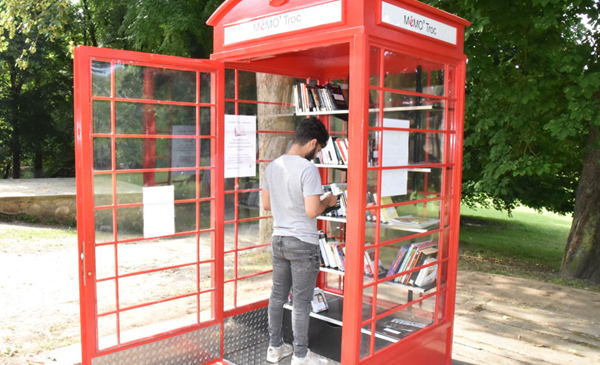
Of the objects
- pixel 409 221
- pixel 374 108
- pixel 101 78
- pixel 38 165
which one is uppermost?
pixel 101 78

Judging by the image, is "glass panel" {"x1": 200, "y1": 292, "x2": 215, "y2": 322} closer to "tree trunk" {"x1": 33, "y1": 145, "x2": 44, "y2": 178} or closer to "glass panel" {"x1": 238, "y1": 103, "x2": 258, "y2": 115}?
"glass panel" {"x1": 238, "y1": 103, "x2": 258, "y2": 115}

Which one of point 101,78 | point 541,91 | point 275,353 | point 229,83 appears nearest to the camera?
point 101,78

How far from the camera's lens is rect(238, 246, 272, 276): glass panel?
15.3 ft

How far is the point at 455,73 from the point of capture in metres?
3.87

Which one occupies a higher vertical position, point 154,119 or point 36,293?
point 154,119

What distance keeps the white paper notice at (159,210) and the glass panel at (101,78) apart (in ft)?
2.48

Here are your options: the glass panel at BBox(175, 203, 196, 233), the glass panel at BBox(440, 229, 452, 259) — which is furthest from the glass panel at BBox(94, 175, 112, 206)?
the glass panel at BBox(440, 229, 452, 259)

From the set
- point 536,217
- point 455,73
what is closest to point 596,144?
point 455,73

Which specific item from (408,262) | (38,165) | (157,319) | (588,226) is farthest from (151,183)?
(38,165)

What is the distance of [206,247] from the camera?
12.8 feet

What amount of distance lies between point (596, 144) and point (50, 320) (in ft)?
23.9

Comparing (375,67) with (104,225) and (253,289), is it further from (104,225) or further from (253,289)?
(253,289)

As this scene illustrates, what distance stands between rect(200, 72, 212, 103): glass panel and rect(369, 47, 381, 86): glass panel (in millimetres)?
1351

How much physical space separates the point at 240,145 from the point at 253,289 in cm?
142
